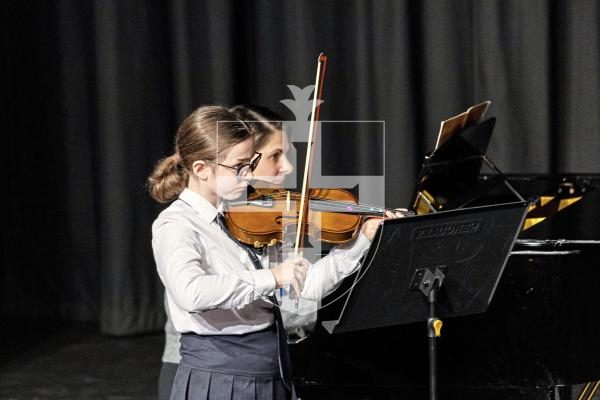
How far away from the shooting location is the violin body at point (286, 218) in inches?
71.9

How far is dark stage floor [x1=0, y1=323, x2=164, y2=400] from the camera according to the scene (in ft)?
10.8

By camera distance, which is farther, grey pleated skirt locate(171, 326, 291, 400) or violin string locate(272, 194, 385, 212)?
violin string locate(272, 194, 385, 212)

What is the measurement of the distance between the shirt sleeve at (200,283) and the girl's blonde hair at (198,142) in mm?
210

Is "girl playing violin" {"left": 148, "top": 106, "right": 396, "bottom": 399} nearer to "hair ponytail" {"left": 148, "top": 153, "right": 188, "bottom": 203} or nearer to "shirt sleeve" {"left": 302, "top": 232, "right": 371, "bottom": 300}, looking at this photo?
"hair ponytail" {"left": 148, "top": 153, "right": 188, "bottom": 203}

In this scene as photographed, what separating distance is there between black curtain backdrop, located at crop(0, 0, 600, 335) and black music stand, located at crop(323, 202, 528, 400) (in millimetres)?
2142

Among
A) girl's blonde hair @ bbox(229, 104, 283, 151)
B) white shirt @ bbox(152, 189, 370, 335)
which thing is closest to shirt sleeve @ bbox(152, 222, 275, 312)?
white shirt @ bbox(152, 189, 370, 335)

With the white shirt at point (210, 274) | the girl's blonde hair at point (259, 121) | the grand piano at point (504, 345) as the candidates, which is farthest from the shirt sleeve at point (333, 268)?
the girl's blonde hair at point (259, 121)

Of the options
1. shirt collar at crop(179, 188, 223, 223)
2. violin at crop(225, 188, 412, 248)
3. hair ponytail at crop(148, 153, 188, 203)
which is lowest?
violin at crop(225, 188, 412, 248)

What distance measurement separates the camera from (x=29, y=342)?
3.99m

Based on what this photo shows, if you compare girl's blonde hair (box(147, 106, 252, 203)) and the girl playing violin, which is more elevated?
girl's blonde hair (box(147, 106, 252, 203))

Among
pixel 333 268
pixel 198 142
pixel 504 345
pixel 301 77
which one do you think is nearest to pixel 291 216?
pixel 333 268

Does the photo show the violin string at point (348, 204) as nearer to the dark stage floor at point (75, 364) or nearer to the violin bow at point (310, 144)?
the violin bow at point (310, 144)

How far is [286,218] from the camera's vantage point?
6.21 ft

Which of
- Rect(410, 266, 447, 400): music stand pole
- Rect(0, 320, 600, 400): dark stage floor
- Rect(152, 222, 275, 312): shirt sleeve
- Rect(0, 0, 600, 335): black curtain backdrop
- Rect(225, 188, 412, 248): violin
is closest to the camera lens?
Rect(152, 222, 275, 312): shirt sleeve
